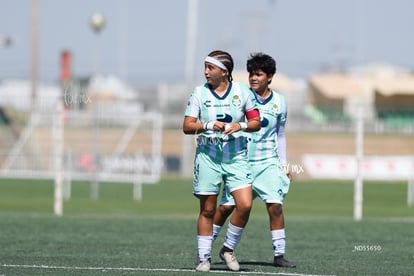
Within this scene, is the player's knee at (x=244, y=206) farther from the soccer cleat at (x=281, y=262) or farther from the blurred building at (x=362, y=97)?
the blurred building at (x=362, y=97)

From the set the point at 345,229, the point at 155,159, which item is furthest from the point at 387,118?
the point at 345,229

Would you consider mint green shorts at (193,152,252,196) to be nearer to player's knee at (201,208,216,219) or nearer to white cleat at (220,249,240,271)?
player's knee at (201,208,216,219)

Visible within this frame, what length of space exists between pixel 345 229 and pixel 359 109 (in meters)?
5.35

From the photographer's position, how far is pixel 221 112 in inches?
469

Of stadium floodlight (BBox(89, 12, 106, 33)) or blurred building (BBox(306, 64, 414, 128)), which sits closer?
stadium floodlight (BBox(89, 12, 106, 33))

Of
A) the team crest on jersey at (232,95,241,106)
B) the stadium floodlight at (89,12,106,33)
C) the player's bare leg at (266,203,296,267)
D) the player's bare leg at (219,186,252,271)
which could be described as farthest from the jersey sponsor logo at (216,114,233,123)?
the stadium floodlight at (89,12,106,33)

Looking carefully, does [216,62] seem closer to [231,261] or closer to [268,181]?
[268,181]

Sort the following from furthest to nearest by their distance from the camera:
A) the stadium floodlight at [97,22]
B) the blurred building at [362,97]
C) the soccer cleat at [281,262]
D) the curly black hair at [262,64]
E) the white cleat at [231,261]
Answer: the blurred building at [362,97] < the stadium floodlight at [97,22] < the curly black hair at [262,64] < the soccer cleat at [281,262] < the white cleat at [231,261]

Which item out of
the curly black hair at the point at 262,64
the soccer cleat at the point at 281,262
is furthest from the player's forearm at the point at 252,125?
the soccer cleat at the point at 281,262

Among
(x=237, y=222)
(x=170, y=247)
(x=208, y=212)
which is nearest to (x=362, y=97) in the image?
(x=170, y=247)

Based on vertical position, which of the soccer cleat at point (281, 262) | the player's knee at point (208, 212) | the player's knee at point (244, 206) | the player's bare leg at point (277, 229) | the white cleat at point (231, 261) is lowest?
the soccer cleat at point (281, 262)

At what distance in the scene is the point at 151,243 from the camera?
52.4 ft

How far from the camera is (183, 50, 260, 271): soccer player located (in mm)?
11883

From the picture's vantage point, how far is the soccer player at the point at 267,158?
42.2 feet
